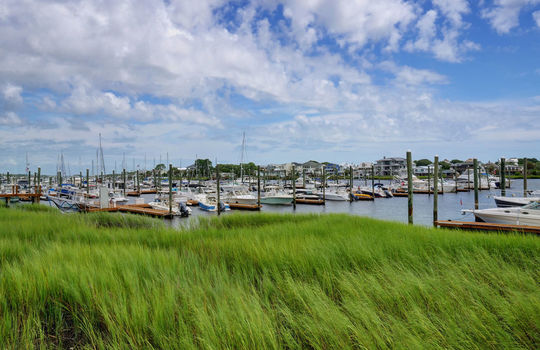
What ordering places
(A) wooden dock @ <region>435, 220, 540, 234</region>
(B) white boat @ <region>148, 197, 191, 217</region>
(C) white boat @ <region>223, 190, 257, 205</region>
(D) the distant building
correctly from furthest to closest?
1. (D) the distant building
2. (C) white boat @ <region>223, 190, 257, 205</region>
3. (B) white boat @ <region>148, 197, 191, 217</region>
4. (A) wooden dock @ <region>435, 220, 540, 234</region>

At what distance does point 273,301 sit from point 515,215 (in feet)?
54.7

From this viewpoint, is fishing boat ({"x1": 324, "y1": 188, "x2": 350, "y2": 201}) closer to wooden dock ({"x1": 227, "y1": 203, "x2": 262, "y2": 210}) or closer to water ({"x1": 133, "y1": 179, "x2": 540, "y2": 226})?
water ({"x1": 133, "y1": 179, "x2": 540, "y2": 226})

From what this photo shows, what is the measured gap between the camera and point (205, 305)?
433 cm

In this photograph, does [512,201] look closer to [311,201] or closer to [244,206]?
[311,201]

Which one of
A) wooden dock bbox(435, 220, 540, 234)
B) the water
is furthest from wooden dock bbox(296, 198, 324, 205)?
wooden dock bbox(435, 220, 540, 234)

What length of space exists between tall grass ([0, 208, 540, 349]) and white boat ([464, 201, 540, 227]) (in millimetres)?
10126

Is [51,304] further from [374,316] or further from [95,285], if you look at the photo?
[374,316]

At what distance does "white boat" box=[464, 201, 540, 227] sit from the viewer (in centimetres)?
1568

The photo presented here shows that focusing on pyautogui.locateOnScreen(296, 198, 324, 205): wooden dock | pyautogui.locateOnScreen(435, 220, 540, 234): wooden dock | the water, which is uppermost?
pyautogui.locateOnScreen(435, 220, 540, 234): wooden dock

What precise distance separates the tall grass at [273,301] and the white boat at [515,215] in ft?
33.2

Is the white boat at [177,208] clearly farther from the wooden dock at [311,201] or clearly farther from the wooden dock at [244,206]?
the wooden dock at [311,201]

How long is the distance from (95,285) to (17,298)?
1.09 meters

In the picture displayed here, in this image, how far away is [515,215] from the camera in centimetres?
1614

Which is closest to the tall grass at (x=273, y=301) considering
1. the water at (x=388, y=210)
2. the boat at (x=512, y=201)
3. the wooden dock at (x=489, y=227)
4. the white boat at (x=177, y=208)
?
the wooden dock at (x=489, y=227)
